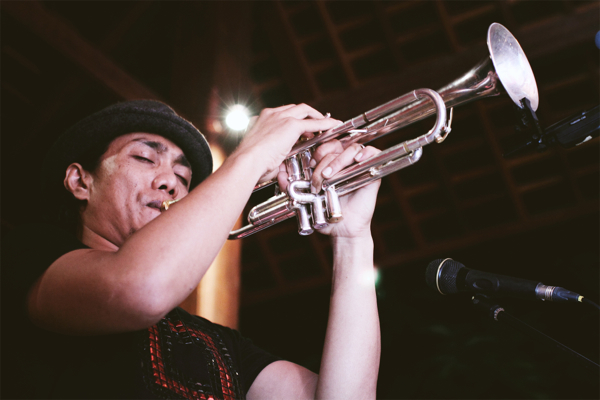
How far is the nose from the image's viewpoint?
180cm

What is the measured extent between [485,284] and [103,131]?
5.50 ft

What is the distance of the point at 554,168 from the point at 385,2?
2992mm

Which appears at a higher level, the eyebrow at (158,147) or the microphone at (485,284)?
the eyebrow at (158,147)

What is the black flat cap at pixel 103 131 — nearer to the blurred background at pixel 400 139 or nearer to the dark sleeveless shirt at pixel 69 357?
the dark sleeveless shirt at pixel 69 357

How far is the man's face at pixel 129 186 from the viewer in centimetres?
172

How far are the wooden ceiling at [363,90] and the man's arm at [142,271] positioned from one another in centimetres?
338

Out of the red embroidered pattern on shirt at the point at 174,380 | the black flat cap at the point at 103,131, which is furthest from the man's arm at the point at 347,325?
the black flat cap at the point at 103,131

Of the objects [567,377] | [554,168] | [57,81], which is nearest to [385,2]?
[554,168]

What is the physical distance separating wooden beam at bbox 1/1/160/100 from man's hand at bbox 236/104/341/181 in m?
3.15

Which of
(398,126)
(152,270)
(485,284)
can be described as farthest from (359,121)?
(152,270)

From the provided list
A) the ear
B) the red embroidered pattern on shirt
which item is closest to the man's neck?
the ear

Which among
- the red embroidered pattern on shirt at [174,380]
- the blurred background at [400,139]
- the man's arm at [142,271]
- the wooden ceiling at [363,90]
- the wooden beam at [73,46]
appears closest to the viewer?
the man's arm at [142,271]

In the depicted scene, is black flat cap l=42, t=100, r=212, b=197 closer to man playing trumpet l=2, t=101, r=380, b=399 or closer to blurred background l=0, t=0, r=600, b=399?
man playing trumpet l=2, t=101, r=380, b=399

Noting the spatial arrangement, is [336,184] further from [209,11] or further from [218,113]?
[209,11]
